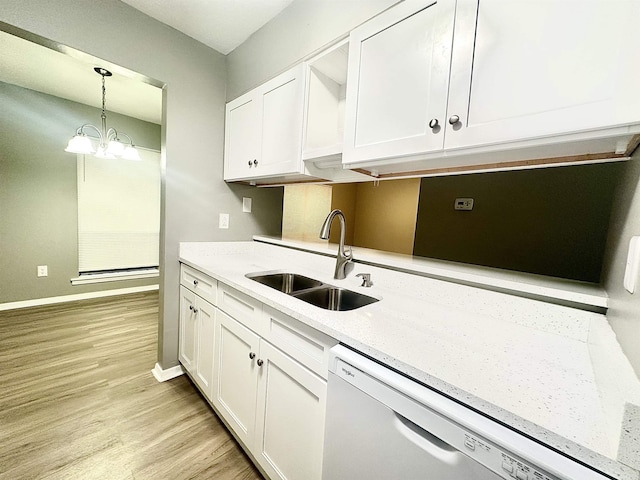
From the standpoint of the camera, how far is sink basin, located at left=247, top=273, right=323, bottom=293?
1562 mm

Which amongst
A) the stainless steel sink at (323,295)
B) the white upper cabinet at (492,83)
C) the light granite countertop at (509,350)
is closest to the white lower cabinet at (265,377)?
the light granite countertop at (509,350)

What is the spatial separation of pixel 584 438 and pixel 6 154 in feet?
15.2

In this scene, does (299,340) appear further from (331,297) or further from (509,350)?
(509,350)

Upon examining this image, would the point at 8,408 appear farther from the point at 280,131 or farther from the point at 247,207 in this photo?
the point at 280,131

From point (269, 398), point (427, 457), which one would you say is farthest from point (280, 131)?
point (427, 457)


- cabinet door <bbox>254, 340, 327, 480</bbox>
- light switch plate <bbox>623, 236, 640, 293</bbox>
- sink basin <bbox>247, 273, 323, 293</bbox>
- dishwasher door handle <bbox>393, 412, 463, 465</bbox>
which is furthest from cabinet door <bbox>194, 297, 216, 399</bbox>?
light switch plate <bbox>623, 236, 640, 293</bbox>

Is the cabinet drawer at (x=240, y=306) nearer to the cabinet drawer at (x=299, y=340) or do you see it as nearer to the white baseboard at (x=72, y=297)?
the cabinet drawer at (x=299, y=340)

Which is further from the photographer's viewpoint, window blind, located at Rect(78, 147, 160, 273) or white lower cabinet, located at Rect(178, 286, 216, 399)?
window blind, located at Rect(78, 147, 160, 273)

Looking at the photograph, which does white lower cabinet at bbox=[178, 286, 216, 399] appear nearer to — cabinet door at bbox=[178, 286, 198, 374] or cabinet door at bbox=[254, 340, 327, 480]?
cabinet door at bbox=[178, 286, 198, 374]

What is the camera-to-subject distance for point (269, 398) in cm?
109

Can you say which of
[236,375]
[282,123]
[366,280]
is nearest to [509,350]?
[366,280]

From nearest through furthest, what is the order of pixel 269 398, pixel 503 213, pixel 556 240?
pixel 269 398 < pixel 556 240 < pixel 503 213

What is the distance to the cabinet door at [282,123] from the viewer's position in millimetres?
1462

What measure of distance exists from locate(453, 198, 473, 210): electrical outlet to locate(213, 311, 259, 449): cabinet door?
2116mm
